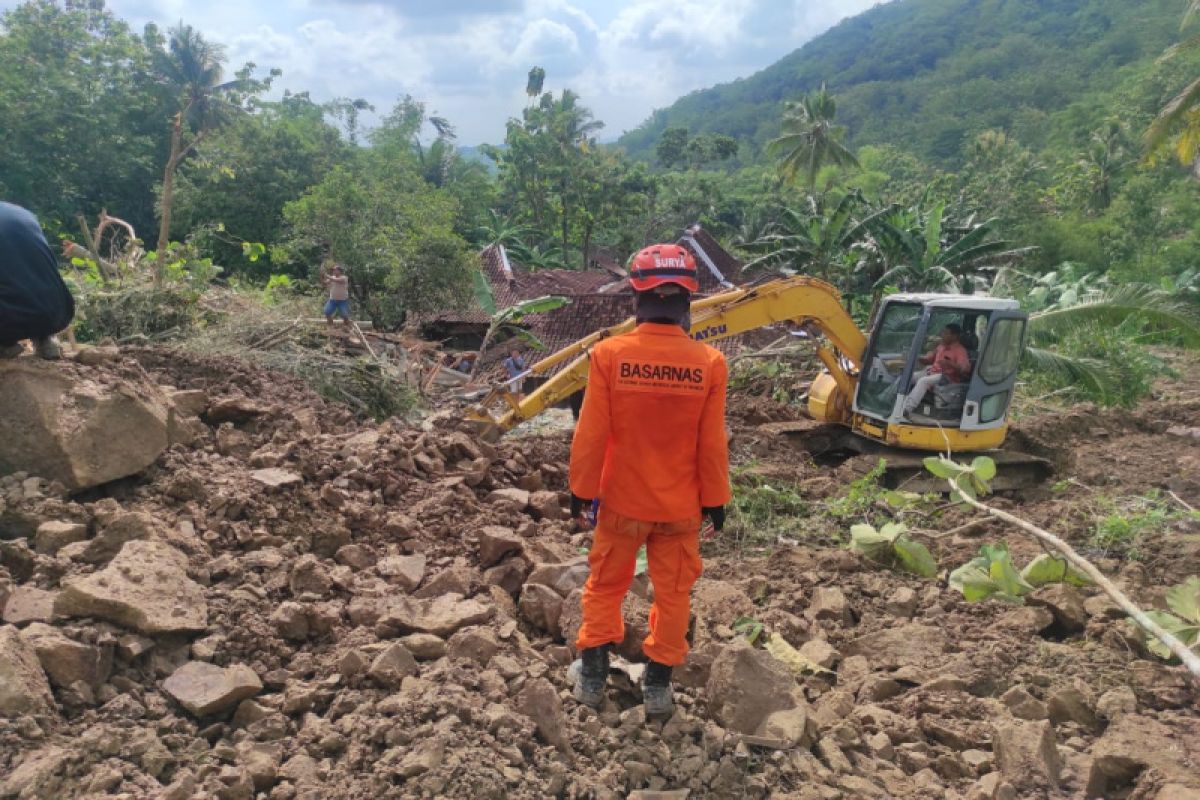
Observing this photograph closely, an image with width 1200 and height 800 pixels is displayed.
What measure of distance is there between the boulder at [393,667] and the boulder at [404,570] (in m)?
0.74

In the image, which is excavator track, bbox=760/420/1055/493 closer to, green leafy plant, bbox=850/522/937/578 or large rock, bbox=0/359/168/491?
green leafy plant, bbox=850/522/937/578

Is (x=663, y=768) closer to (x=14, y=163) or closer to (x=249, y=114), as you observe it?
(x=14, y=163)

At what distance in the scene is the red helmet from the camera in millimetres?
3020

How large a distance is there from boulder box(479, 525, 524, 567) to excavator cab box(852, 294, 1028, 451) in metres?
4.55

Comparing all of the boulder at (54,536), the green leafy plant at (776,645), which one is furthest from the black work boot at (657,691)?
the boulder at (54,536)

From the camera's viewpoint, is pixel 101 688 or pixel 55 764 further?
pixel 101 688

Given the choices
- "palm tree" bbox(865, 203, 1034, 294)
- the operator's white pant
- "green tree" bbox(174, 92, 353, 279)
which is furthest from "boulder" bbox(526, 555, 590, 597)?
"green tree" bbox(174, 92, 353, 279)

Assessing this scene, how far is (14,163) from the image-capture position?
79.5ft

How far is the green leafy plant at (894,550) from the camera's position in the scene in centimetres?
488

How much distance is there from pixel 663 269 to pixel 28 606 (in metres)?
2.70

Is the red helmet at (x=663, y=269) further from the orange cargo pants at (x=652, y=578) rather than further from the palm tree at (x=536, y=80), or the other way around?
the palm tree at (x=536, y=80)

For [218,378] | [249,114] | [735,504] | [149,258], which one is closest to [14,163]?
[249,114]

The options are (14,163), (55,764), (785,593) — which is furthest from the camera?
(14,163)

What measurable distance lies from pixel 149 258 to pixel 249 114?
23.8 m
